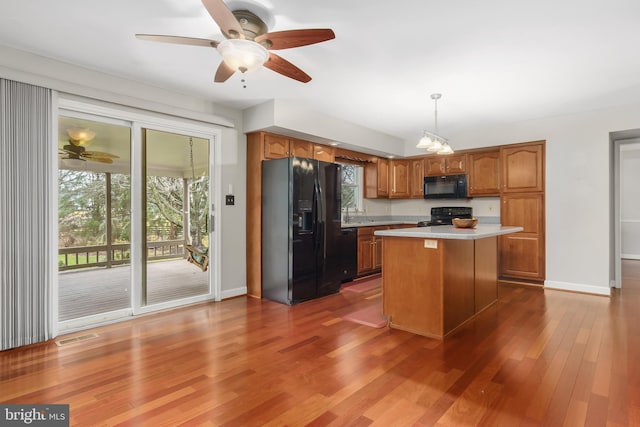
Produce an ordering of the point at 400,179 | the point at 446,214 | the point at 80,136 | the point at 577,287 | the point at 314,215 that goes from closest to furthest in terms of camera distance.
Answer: the point at 80,136 < the point at 314,215 < the point at 577,287 < the point at 446,214 < the point at 400,179

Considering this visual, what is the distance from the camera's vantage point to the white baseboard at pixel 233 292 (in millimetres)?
4202

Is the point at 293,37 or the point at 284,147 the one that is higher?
the point at 293,37

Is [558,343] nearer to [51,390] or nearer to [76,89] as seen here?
[51,390]

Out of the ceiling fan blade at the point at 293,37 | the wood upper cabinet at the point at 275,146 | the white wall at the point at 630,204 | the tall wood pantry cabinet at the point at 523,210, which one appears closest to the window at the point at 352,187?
the wood upper cabinet at the point at 275,146

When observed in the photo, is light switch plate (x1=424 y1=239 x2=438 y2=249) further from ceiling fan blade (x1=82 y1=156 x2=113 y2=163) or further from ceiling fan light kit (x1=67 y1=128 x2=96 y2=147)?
ceiling fan light kit (x1=67 y1=128 x2=96 y2=147)

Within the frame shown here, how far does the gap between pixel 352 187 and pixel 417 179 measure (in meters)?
1.28

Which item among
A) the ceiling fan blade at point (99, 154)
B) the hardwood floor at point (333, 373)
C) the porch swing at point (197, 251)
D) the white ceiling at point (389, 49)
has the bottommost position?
the hardwood floor at point (333, 373)

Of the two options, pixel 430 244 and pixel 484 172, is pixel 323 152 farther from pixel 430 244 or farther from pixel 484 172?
pixel 484 172

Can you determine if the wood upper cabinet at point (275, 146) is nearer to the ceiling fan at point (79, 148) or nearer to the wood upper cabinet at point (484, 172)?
the ceiling fan at point (79, 148)

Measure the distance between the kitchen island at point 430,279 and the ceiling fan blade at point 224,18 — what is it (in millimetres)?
1989

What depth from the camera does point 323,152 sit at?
16.5 ft

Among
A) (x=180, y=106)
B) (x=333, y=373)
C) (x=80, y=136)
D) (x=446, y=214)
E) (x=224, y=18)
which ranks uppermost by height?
(x=180, y=106)

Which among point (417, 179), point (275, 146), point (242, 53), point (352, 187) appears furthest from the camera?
point (417, 179)

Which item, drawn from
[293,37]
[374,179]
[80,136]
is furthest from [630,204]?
[80,136]
